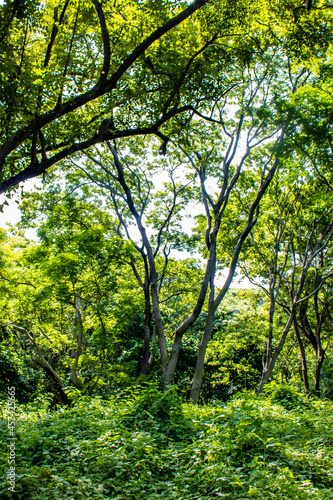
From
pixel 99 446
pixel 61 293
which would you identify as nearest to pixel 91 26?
pixel 61 293

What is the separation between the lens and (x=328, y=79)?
8.56 meters

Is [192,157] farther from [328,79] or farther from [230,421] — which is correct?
[230,421]

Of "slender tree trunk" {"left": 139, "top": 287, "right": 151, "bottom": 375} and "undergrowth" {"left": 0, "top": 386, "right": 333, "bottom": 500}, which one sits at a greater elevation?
"slender tree trunk" {"left": 139, "top": 287, "right": 151, "bottom": 375}

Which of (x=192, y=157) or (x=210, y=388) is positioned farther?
(x=210, y=388)

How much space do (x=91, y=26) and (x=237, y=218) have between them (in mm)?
9737

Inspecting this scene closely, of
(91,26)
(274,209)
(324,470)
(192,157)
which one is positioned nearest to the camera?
(324,470)

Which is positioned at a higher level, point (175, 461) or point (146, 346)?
point (146, 346)

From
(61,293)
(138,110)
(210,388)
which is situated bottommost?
(210,388)

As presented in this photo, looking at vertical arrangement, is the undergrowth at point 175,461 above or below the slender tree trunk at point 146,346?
below

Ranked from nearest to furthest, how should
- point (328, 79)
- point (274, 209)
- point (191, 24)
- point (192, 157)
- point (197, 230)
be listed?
point (191, 24), point (328, 79), point (192, 157), point (274, 209), point (197, 230)

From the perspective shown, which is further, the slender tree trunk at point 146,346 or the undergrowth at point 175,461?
the slender tree trunk at point 146,346

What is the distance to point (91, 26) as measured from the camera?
6.43 m

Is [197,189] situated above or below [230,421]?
above

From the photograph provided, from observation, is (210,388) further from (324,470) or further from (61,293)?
(324,470)
